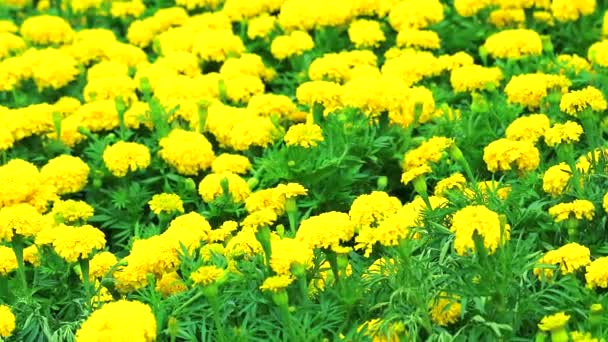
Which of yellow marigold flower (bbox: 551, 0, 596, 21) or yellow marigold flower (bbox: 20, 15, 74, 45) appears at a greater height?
yellow marigold flower (bbox: 551, 0, 596, 21)

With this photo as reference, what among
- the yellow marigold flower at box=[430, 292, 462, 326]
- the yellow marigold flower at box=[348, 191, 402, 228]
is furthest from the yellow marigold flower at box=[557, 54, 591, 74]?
the yellow marigold flower at box=[430, 292, 462, 326]

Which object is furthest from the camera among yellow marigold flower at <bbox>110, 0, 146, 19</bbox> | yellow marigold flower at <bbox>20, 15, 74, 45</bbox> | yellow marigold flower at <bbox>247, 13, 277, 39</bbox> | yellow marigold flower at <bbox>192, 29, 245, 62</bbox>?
yellow marigold flower at <bbox>110, 0, 146, 19</bbox>

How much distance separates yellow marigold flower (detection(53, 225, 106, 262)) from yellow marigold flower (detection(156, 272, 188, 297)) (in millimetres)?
276

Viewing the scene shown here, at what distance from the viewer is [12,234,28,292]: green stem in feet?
14.9

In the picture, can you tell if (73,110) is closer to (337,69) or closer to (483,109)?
(337,69)

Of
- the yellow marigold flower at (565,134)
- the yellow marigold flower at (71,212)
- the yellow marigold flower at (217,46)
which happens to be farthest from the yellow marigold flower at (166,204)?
the yellow marigold flower at (217,46)

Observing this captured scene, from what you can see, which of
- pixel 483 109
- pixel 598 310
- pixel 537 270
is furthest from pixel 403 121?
pixel 598 310

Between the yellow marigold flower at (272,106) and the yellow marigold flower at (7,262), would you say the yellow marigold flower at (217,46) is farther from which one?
the yellow marigold flower at (7,262)

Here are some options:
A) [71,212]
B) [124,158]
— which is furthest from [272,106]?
[71,212]

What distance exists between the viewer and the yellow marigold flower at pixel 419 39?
6.56 m

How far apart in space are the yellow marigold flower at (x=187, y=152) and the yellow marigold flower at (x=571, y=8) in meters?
2.17

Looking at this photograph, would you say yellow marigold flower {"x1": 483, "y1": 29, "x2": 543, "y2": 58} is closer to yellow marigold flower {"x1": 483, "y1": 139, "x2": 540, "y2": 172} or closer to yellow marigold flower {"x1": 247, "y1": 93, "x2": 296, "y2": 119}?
yellow marigold flower {"x1": 247, "y1": 93, "x2": 296, "y2": 119}

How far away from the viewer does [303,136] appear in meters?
5.31

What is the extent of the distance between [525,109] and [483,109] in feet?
1.11
